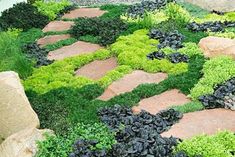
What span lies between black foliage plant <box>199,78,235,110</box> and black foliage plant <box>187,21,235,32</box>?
3322mm

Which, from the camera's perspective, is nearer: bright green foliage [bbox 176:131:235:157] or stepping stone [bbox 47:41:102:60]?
bright green foliage [bbox 176:131:235:157]

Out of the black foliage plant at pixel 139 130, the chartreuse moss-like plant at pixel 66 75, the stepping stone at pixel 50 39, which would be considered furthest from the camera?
the stepping stone at pixel 50 39

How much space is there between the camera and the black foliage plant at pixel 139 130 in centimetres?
638

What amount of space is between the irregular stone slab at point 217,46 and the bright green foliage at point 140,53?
59cm

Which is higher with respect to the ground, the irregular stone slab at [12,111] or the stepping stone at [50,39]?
the irregular stone slab at [12,111]

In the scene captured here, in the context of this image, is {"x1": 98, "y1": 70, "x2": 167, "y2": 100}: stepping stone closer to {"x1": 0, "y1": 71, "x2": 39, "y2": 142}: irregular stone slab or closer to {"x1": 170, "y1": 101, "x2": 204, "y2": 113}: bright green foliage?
{"x1": 170, "y1": 101, "x2": 204, "y2": 113}: bright green foliage

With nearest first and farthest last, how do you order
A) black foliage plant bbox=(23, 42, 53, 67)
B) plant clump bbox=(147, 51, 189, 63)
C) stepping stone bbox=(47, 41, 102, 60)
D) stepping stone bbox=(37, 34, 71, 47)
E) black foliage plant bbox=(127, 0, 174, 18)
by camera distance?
1. plant clump bbox=(147, 51, 189, 63)
2. black foliage plant bbox=(23, 42, 53, 67)
3. stepping stone bbox=(47, 41, 102, 60)
4. stepping stone bbox=(37, 34, 71, 47)
5. black foliage plant bbox=(127, 0, 174, 18)

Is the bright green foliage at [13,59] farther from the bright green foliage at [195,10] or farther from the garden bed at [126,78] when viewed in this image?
the bright green foliage at [195,10]

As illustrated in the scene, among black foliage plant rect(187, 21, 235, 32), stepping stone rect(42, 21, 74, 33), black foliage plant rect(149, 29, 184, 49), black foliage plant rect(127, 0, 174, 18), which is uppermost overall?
black foliage plant rect(149, 29, 184, 49)

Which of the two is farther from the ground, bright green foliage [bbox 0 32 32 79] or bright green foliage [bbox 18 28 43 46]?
bright green foliage [bbox 0 32 32 79]

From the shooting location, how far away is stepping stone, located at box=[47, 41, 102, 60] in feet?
35.1

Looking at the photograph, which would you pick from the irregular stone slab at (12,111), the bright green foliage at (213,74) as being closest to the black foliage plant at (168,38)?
the bright green foliage at (213,74)

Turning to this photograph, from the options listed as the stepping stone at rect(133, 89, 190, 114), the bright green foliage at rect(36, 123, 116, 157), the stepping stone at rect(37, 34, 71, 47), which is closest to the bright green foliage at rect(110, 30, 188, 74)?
the stepping stone at rect(133, 89, 190, 114)

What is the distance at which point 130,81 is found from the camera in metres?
9.00
